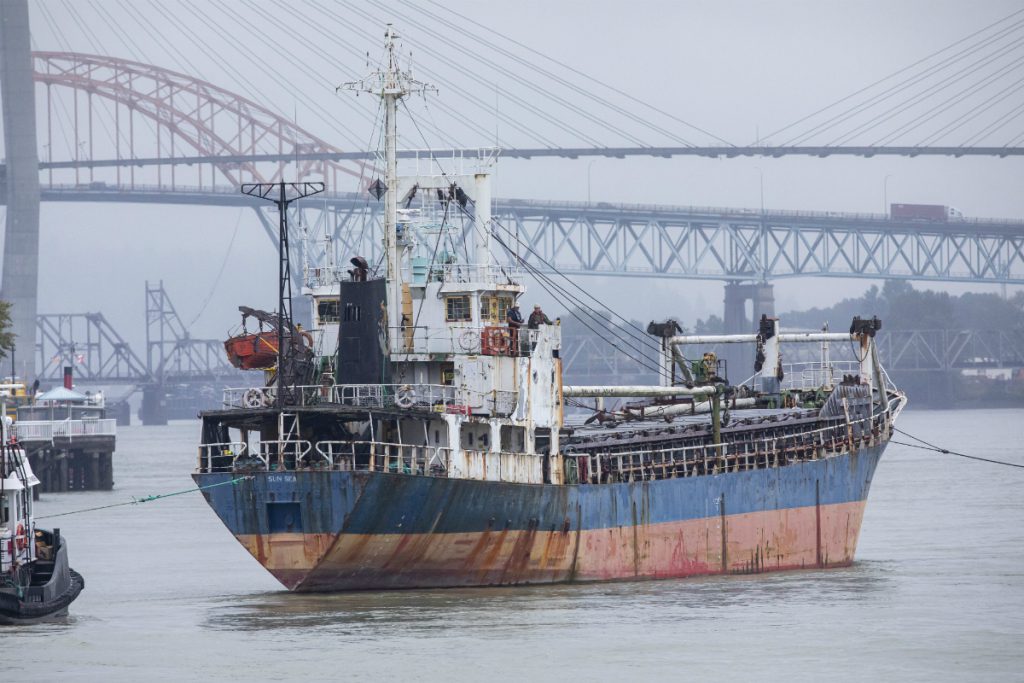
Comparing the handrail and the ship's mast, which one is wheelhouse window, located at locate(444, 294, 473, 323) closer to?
the ship's mast

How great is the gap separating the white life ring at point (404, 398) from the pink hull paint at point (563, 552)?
290 cm

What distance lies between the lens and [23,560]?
39.0 meters

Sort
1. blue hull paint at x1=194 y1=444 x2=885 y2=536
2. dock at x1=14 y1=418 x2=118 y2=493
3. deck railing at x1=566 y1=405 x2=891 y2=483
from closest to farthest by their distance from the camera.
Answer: blue hull paint at x1=194 y1=444 x2=885 y2=536 → deck railing at x1=566 y1=405 x2=891 y2=483 → dock at x1=14 y1=418 x2=118 y2=493

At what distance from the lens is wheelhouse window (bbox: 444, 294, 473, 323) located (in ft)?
143

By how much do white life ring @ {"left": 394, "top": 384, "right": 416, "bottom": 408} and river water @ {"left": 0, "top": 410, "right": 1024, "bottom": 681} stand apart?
4.19 m

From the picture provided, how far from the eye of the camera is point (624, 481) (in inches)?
1790

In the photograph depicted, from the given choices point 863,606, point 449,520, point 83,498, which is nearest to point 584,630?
point 449,520

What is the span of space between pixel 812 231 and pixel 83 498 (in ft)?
426

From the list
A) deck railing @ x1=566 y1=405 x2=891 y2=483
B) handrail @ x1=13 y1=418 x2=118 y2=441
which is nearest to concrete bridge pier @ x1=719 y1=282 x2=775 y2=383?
handrail @ x1=13 y1=418 x2=118 y2=441

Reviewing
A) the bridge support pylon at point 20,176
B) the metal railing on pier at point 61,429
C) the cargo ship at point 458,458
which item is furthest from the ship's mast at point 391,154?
the bridge support pylon at point 20,176

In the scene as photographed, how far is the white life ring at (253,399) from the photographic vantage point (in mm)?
41688

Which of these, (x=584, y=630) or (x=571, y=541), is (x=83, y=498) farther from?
(x=584, y=630)

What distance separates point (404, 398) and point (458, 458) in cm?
182

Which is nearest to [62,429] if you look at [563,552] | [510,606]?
[563,552]
